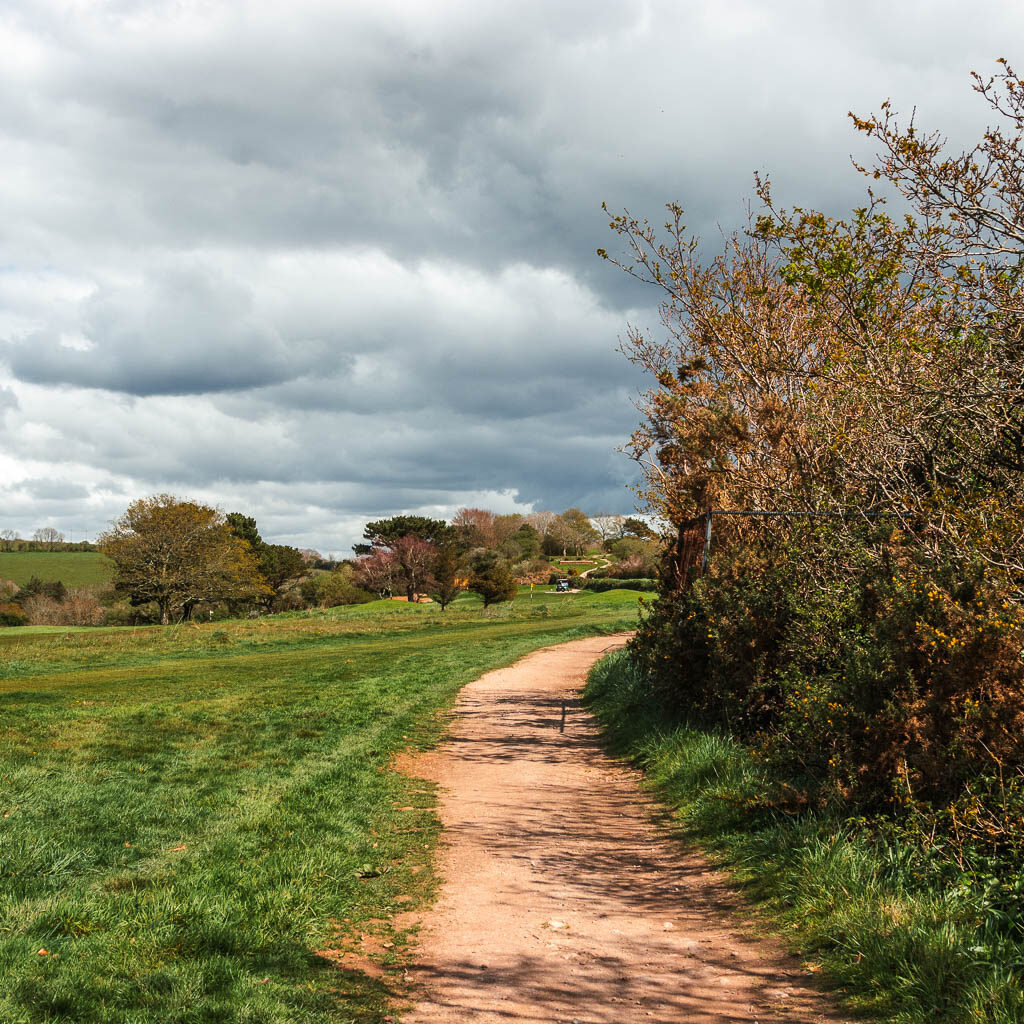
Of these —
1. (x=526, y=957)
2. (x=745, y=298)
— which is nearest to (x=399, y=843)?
→ (x=526, y=957)

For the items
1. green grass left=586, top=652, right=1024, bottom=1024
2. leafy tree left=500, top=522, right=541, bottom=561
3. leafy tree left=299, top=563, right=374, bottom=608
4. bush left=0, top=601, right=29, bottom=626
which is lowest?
bush left=0, top=601, right=29, bottom=626

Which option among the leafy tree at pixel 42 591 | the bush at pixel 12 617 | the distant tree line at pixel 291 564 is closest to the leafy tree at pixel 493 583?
the distant tree line at pixel 291 564

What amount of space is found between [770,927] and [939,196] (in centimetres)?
496

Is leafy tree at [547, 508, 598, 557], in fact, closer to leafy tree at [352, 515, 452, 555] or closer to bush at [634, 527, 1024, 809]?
leafy tree at [352, 515, 452, 555]

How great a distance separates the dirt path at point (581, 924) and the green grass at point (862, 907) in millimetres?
240

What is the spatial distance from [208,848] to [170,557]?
4905cm

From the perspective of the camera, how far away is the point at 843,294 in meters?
7.48

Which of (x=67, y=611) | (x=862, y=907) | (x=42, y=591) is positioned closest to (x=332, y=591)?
(x=67, y=611)

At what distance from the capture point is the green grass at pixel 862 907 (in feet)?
12.9

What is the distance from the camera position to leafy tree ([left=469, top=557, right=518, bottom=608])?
166 feet

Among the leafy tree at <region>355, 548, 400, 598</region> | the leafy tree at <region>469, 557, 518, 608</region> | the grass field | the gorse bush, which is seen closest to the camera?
the grass field

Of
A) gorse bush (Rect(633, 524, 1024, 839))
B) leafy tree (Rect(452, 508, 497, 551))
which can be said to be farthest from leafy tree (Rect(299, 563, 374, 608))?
gorse bush (Rect(633, 524, 1024, 839))

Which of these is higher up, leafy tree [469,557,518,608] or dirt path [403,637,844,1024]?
leafy tree [469,557,518,608]

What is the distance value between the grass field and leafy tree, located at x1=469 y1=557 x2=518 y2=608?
106ft
